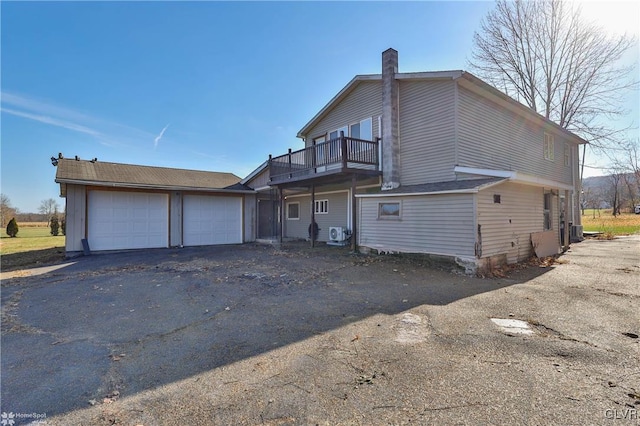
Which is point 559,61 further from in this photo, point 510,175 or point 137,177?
point 137,177

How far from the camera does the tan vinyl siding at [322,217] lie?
14.0m

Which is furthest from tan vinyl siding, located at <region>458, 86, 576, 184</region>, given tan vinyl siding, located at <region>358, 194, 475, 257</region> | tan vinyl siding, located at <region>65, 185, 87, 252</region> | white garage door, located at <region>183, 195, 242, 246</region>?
tan vinyl siding, located at <region>65, 185, 87, 252</region>

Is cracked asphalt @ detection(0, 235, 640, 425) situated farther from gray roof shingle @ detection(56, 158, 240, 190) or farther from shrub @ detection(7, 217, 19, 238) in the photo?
shrub @ detection(7, 217, 19, 238)

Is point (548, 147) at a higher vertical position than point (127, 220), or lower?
higher

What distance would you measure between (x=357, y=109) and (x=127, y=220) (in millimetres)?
11531

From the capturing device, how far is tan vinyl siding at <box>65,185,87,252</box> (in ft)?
38.7

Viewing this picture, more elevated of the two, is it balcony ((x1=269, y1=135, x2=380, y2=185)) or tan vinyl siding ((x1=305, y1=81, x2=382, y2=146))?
tan vinyl siding ((x1=305, y1=81, x2=382, y2=146))

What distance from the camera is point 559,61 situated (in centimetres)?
2059

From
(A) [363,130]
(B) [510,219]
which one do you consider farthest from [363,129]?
(B) [510,219]

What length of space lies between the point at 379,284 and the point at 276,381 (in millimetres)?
4290

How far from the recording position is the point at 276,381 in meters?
2.87

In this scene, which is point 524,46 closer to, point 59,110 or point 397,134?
point 397,134

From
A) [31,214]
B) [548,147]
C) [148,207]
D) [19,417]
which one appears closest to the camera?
[19,417]

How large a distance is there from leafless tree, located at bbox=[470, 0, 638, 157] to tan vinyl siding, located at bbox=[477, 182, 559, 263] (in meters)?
14.8
